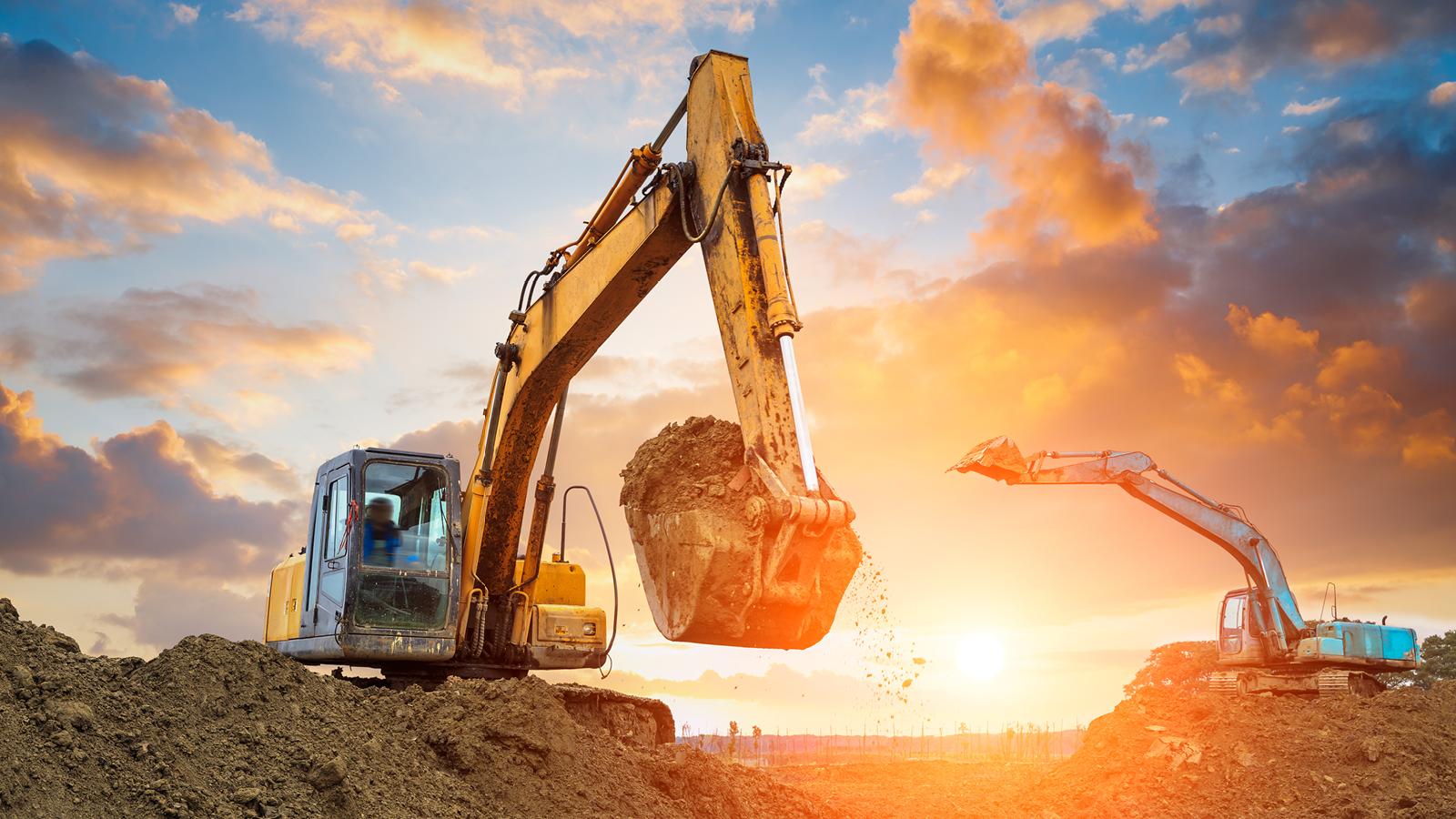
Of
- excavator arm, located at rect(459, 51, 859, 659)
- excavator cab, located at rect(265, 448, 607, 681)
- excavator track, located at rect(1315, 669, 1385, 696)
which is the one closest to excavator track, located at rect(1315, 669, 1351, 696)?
excavator track, located at rect(1315, 669, 1385, 696)

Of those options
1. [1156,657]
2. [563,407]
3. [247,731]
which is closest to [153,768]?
[247,731]

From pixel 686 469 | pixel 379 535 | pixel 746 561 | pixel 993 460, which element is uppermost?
pixel 993 460

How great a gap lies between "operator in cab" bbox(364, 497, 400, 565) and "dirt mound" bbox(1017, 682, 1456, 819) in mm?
8196

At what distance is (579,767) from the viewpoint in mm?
8086

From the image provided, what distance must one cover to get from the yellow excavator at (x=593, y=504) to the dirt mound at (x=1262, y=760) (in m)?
7.05

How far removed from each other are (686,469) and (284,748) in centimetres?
297

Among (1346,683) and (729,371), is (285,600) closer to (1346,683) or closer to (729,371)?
(729,371)

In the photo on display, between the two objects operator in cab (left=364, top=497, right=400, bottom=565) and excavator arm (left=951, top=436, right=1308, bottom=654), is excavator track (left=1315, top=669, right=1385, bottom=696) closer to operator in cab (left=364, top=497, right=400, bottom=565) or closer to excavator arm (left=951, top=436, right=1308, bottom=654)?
excavator arm (left=951, top=436, right=1308, bottom=654)

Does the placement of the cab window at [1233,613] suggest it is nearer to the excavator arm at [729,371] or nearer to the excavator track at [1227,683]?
the excavator track at [1227,683]

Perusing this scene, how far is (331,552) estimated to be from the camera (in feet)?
31.0

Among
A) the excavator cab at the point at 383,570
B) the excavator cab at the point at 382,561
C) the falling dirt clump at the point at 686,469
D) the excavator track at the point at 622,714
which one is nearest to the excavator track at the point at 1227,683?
the excavator track at the point at 622,714

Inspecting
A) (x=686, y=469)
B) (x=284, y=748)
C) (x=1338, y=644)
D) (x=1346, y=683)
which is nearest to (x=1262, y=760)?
(x=1346, y=683)

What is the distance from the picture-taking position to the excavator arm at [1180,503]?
1695cm

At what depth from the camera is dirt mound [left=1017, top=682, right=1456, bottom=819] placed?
41.4ft
